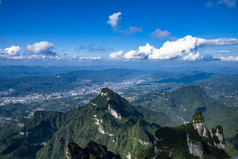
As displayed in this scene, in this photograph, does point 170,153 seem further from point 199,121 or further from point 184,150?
point 199,121

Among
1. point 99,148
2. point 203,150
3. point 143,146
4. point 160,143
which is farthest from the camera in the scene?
point 143,146

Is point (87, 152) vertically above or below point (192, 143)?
below

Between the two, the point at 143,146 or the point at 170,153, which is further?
the point at 143,146

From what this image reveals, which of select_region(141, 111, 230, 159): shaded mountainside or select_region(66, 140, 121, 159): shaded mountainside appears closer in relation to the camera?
select_region(141, 111, 230, 159): shaded mountainside

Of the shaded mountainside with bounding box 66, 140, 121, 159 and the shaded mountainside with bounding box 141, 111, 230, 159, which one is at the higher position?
the shaded mountainside with bounding box 141, 111, 230, 159

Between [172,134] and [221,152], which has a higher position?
[172,134]

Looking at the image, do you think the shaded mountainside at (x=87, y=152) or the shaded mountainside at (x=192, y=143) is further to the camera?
the shaded mountainside at (x=87, y=152)

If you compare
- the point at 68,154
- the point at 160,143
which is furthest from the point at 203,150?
the point at 68,154

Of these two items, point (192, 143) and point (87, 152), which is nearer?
point (192, 143)
